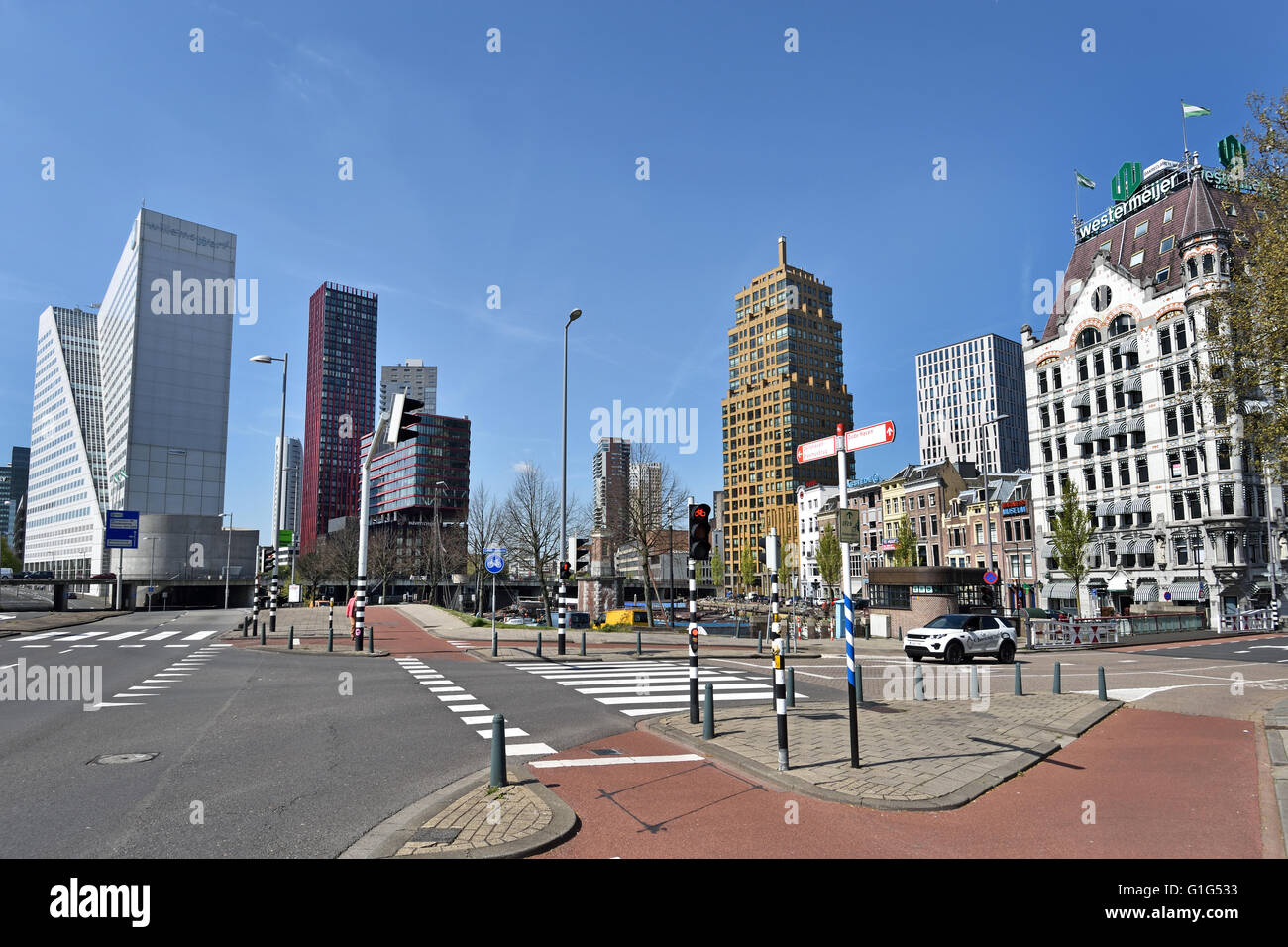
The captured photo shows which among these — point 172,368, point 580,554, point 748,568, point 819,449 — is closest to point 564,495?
point 580,554

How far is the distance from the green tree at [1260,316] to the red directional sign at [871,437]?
867cm

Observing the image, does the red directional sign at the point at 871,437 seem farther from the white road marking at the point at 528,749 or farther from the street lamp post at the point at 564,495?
the street lamp post at the point at 564,495

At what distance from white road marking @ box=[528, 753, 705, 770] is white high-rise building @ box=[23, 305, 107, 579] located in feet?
414

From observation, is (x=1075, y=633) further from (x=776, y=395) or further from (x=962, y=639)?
(x=776, y=395)

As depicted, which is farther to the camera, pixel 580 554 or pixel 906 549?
pixel 906 549

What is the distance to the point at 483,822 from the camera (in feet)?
21.0

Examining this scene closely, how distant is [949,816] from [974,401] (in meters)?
178

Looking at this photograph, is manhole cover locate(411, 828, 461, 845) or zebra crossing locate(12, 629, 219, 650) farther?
zebra crossing locate(12, 629, 219, 650)

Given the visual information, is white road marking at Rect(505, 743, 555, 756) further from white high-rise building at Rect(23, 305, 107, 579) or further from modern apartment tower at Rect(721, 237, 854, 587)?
white high-rise building at Rect(23, 305, 107, 579)

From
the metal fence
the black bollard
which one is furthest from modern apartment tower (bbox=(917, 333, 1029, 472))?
the black bollard

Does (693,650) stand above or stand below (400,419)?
below

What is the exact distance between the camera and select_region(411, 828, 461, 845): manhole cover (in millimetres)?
5957

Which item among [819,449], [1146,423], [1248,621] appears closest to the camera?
[819,449]
